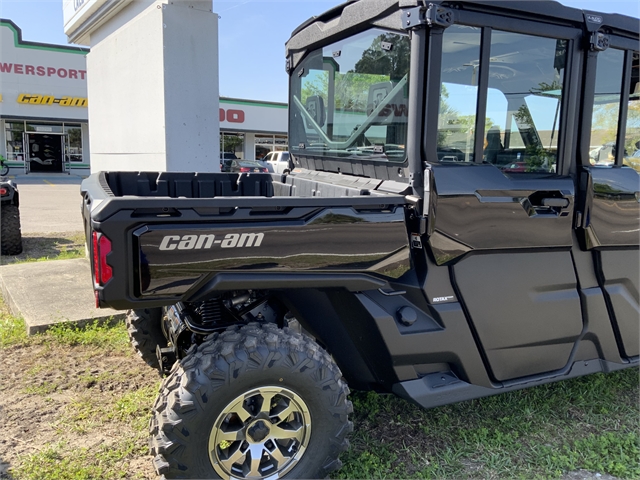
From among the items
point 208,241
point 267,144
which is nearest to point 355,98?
point 208,241

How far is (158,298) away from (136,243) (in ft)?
0.83

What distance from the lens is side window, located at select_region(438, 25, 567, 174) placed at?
265cm

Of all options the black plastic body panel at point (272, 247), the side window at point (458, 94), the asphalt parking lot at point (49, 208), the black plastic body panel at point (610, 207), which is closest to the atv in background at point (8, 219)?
the asphalt parking lot at point (49, 208)

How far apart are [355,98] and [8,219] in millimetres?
6441

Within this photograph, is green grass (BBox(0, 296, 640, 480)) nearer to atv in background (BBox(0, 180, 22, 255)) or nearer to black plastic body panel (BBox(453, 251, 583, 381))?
black plastic body panel (BBox(453, 251, 583, 381))

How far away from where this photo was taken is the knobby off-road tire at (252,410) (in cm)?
222

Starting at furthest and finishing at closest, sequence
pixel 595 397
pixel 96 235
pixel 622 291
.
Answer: pixel 595 397
pixel 622 291
pixel 96 235

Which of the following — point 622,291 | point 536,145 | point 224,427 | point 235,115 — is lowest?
point 224,427

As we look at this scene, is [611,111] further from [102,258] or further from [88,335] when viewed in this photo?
[88,335]

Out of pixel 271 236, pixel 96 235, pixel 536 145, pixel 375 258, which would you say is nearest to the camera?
pixel 96 235

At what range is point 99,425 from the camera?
3.09m

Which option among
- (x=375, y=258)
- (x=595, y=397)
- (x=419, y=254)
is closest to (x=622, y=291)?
(x=595, y=397)

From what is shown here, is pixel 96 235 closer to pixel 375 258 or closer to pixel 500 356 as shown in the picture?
pixel 375 258

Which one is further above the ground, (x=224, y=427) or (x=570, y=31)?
(x=570, y=31)
